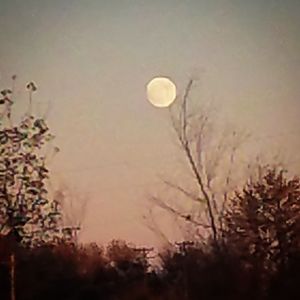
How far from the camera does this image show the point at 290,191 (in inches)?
288

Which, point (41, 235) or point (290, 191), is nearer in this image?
point (41, 235)

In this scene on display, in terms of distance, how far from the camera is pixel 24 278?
708 centimetres

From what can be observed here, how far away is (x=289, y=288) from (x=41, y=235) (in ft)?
6.78

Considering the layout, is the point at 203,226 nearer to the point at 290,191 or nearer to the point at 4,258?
the point at 290,191

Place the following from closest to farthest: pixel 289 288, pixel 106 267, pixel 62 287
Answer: pixel 289 288 → pixel 62 287 → pixel 106 267

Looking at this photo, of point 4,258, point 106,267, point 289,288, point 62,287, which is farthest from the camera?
point 106,267

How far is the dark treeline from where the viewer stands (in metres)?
6.50

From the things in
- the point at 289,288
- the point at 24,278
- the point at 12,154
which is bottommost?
the point at 289,288

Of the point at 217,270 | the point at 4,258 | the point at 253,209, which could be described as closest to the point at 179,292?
the point at 217,270

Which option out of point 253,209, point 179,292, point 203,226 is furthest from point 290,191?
point 179,292

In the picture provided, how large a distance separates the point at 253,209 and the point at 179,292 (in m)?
0.99

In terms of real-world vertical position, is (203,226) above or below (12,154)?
below

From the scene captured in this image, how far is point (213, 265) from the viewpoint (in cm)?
666

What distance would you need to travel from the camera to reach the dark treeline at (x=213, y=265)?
650cm
